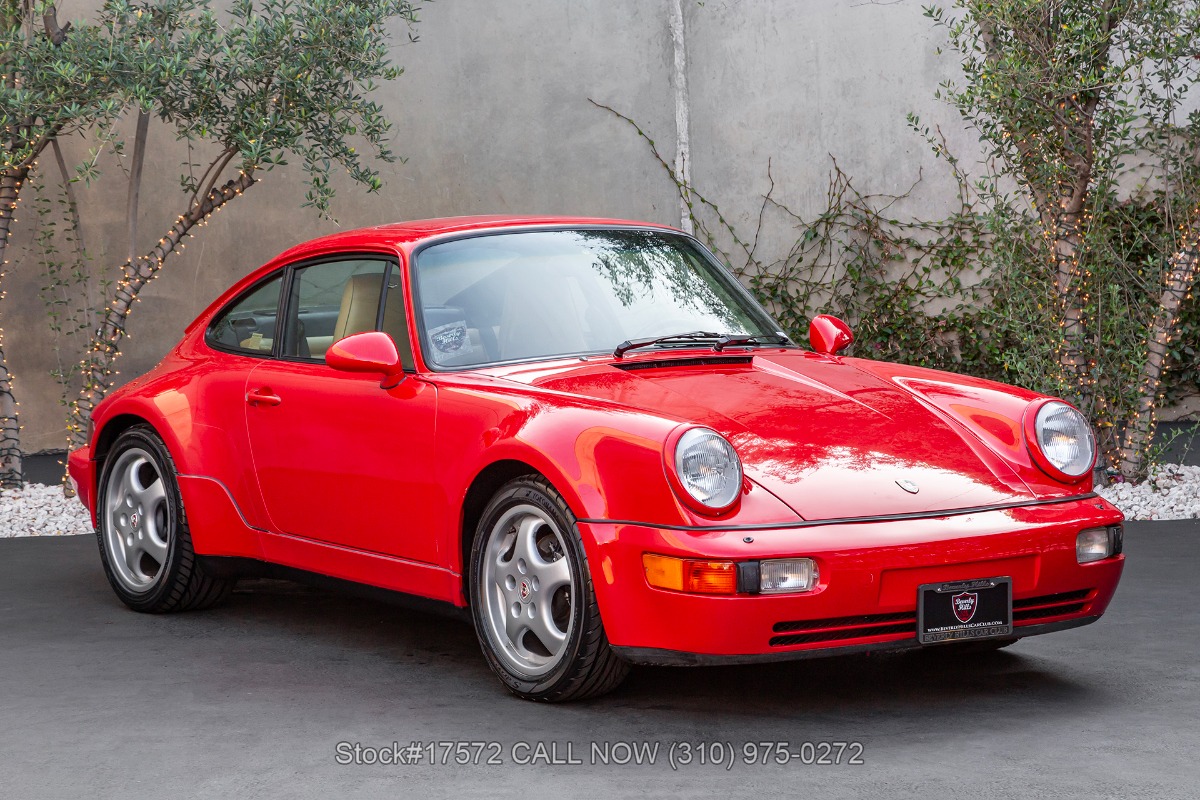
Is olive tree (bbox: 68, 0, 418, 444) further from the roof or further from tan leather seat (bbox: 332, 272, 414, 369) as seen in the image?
tan leather seat (bbox: 332, 272, 414, 369)

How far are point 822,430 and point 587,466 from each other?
2.23ft

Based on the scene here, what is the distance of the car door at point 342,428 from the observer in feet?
15.5

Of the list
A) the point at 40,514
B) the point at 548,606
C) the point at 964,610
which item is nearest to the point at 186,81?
the point at 40,514

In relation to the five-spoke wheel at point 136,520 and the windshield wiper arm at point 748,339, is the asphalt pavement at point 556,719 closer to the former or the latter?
the five-spoke wheel at point 136,520

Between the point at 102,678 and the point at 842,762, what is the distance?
8.10ft

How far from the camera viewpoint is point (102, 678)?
191 inches

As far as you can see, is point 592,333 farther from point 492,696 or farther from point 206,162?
Answer: point 206,162

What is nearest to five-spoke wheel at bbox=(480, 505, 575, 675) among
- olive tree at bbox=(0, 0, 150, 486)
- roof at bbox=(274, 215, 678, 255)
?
roof at bbox=(274, 215, 678, 255)

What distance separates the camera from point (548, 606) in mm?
4273

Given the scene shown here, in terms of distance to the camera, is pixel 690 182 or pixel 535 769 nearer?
pixel 535 769

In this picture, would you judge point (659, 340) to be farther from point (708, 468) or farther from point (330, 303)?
point (330, 303)

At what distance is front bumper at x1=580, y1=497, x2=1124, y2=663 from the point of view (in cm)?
382

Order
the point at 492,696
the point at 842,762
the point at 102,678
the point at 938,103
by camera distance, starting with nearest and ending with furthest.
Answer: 1. the point at 842,762
2. the point at 492,696
3. the point at 102,678
4. the point at 938,103

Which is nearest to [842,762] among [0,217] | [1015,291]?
[1015,291]
